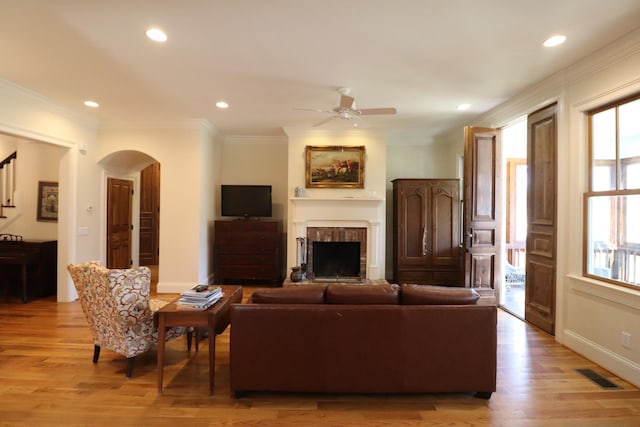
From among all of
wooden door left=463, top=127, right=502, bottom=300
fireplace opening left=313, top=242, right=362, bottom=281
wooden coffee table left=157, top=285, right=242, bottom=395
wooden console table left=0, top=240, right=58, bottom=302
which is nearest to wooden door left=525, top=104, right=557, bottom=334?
wooden door left=463, top=127, right=502, bottom=300

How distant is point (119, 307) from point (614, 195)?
434 cm

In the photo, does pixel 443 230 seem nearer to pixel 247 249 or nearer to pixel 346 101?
pixel 346 101

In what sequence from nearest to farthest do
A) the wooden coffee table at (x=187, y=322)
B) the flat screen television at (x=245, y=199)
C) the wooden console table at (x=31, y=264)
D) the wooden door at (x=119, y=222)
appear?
the wooden coffee table at (x=187, y=322), the wooden console table at (x=31, y=264), the wooden door at (x=119, y=222), the flat screen television at (x=245, y=199)

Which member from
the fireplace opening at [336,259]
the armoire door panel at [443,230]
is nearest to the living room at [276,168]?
the fireplace opening at [336,259]

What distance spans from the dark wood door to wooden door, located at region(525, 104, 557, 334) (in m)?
7.88

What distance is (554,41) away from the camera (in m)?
2.82

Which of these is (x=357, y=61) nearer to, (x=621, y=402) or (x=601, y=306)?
(x=601, y=306)

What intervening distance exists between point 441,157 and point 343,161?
2.20 metres

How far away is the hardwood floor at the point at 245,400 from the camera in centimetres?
220

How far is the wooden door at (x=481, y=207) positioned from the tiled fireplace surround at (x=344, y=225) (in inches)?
65.3

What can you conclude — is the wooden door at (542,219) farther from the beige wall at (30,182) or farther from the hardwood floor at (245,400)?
the beige wall at (30,182)

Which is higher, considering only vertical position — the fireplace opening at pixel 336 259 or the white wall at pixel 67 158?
the white wall at pixel 67 158

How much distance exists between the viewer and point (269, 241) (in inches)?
231

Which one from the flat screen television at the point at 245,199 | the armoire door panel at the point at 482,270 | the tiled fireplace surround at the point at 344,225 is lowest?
the armoire door panel at the point at 482,270
